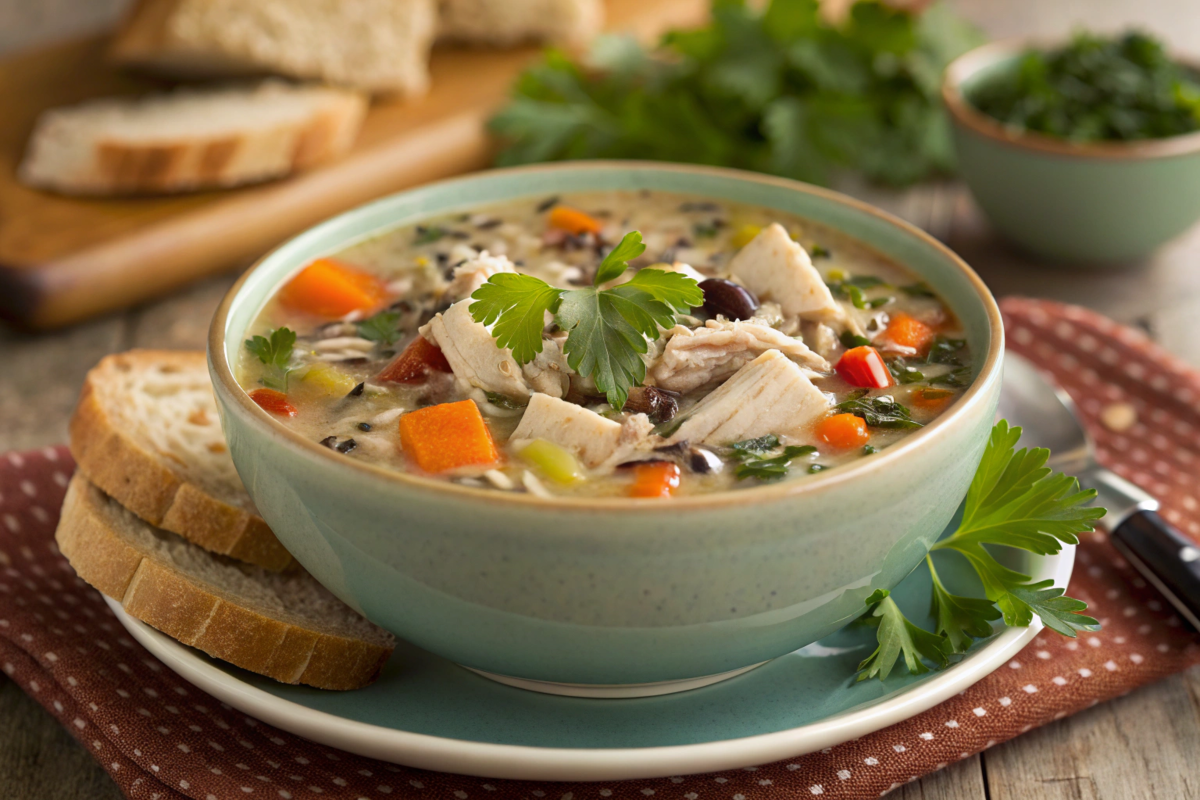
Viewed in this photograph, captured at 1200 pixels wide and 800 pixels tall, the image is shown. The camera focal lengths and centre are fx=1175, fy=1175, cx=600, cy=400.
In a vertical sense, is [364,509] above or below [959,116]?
above

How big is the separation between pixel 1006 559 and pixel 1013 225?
2449mm

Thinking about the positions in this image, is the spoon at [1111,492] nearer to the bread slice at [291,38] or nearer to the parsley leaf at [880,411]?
the parsley leaf at [880,411]

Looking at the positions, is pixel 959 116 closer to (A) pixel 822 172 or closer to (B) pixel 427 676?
(A) pixel 822 172

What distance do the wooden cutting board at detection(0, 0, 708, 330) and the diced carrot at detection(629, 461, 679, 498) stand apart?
3004 millimetres

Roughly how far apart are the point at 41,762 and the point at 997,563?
2106 mm

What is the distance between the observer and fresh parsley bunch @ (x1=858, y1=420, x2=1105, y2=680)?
2363 millimetres

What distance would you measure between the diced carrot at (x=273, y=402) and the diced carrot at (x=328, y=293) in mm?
428

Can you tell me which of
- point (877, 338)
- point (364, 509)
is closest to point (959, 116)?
point (877, 338)

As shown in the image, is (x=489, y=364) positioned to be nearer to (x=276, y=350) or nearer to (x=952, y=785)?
(x=276, y=350)

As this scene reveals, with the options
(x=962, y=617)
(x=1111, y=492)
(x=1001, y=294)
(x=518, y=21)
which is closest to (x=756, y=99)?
(x=1001, y=294)

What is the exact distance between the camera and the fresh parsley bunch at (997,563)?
236cm

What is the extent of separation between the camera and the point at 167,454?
301cm

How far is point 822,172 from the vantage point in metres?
4.94

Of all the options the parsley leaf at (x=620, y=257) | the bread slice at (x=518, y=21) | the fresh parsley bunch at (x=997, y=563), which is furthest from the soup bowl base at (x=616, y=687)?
the bread slice at (x=518, y=21)
